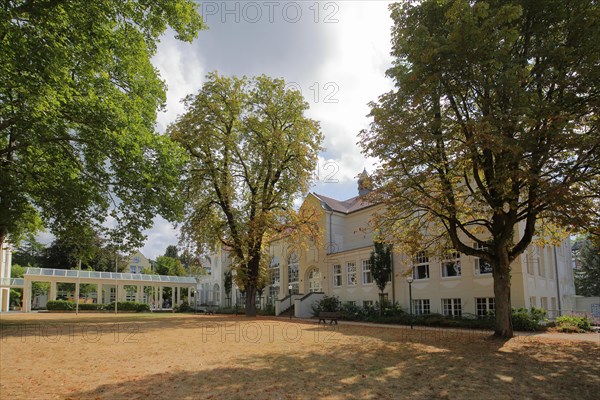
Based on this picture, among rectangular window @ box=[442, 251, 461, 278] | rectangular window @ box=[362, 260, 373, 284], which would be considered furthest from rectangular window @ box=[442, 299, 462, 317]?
rectangular window @ box=[362, 260, 373, 284]

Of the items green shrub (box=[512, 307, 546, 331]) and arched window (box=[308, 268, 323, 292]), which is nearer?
green shrub (box=[512, 307, 546, 331])

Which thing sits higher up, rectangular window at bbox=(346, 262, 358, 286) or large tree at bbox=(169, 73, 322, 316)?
large tree at bbox=(169, 73, 322, 316)

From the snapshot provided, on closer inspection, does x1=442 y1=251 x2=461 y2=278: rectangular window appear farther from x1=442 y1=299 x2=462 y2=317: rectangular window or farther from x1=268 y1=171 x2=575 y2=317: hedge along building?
x1=442 y1=299 x2=462 y2=317: rectangular window

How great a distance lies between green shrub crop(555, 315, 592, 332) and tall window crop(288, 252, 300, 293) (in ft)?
76.7

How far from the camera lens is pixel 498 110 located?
37.5 feet

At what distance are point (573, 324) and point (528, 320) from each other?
2.40 meters

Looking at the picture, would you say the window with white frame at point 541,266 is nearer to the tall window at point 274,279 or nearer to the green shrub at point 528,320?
the green shrub at point 528,320

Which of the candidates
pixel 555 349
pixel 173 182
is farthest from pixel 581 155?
pixel 173 182

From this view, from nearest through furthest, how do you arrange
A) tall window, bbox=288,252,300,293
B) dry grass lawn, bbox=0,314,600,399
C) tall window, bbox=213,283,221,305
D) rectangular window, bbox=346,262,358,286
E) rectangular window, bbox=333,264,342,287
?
dry grass lawn, bbox=0,314,600,399
rectangular window, bbox=346,262,358,286
rectangular window, bbox=333,264,342,287
tall window, bbox=288,252,300,293
tall window, bbox=213,283,221,305

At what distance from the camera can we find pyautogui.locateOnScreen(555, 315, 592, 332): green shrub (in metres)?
18.0

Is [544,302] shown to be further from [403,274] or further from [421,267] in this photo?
[403,274]

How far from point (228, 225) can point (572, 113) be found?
2159cm

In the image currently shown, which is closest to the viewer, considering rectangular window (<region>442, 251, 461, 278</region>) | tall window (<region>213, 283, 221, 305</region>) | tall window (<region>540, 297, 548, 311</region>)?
tall window (<region>540, 297, 548, 311</region>)

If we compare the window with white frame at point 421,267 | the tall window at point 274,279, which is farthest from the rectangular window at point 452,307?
the tall window at point 274,279
